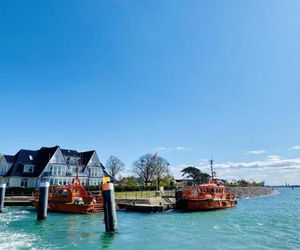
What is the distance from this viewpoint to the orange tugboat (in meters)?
39.6

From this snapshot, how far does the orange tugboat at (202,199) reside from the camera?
3956cm

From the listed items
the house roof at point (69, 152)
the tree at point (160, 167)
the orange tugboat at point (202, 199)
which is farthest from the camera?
the tree at point (160, 167)

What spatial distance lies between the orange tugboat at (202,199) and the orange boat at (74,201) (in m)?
9.99

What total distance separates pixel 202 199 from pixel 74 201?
15.0 metres

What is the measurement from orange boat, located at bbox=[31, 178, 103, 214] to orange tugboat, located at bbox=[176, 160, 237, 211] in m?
9.99

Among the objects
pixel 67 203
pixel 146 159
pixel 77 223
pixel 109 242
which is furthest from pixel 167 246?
pixel 146 159

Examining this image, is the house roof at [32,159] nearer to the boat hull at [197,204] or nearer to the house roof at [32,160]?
the house roof at [32,160]

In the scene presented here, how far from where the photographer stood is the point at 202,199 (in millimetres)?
40156

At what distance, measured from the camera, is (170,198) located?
47.7m

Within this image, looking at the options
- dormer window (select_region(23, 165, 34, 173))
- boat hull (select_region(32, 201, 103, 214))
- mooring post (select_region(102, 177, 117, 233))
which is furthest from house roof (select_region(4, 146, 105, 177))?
mooring post (select_region(102, 177, 117, 233))

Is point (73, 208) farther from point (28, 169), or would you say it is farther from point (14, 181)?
point (28, 169)

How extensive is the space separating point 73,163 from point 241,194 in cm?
5000

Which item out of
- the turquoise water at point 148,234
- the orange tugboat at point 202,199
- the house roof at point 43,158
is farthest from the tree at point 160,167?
the turquoise water at point 148,234

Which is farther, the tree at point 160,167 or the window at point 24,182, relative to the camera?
the tree at point 160,167
